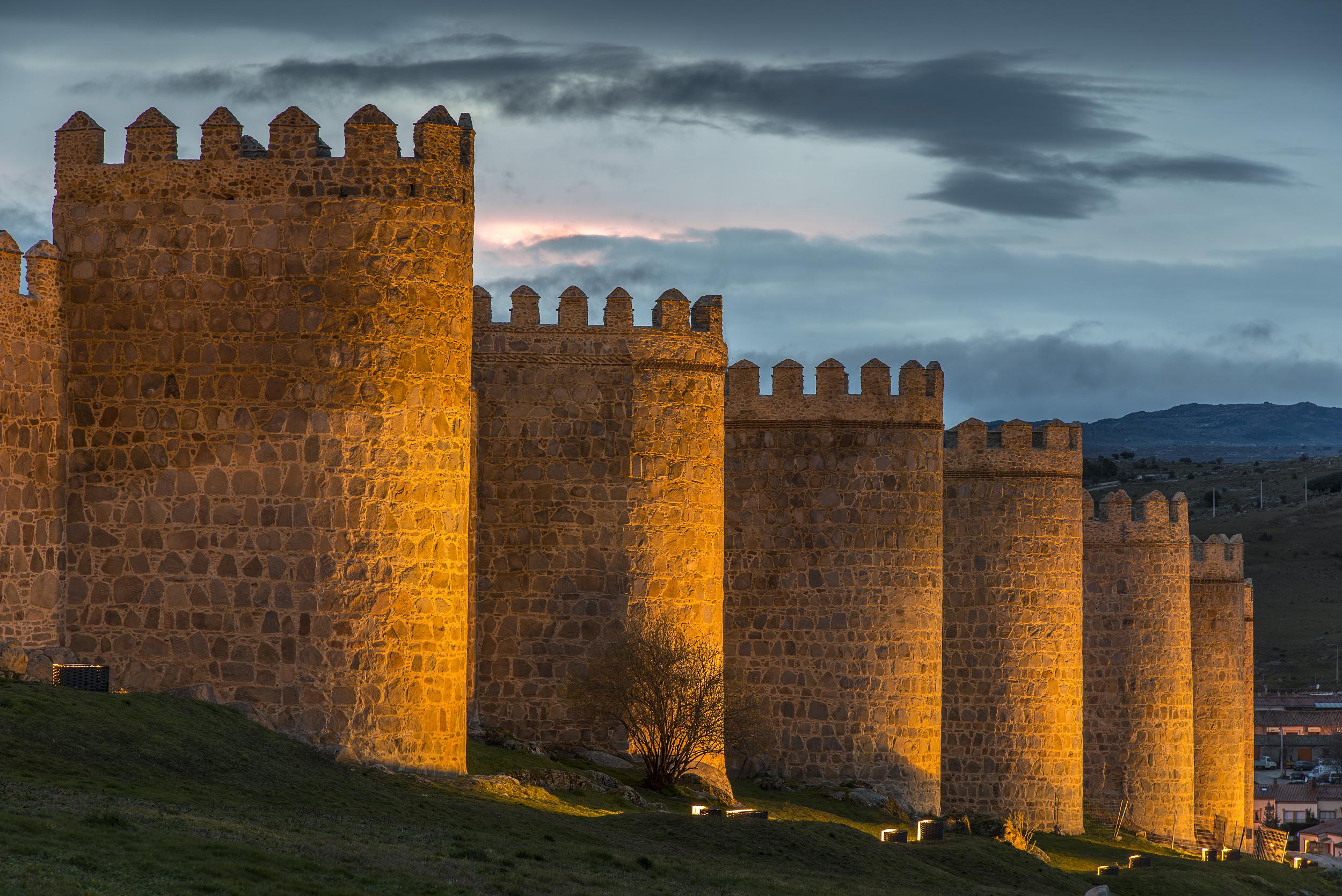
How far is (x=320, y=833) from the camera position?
14812mm

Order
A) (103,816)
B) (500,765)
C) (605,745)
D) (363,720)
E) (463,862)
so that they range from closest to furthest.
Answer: (103,816)
(463,862)
(363,720)
(500,765)
(605,745)

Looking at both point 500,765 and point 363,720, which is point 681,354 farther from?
point 363,720

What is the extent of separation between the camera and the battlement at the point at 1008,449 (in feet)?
110

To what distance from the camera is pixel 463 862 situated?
48.2 feet

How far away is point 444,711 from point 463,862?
5.39 metres

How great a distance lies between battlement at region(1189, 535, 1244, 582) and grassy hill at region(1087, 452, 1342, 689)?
48.3m

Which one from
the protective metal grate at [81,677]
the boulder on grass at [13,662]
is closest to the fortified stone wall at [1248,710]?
the protective metal grate at [81,677]

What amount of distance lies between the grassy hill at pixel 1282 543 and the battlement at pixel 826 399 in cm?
6111

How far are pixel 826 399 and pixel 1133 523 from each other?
9.48 meters

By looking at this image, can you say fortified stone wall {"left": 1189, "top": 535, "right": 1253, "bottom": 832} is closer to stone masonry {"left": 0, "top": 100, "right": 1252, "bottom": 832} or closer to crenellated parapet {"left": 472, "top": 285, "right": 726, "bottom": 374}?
stone masonry {"left": 0, "top": 100, "right": 1252, "bottom": 832}

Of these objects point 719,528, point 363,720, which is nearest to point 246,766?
point 363,720

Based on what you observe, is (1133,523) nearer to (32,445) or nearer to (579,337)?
(579,337)

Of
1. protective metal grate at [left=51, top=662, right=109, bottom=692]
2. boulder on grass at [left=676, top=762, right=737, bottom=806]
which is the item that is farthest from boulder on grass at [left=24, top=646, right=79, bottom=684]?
boulder on grass at [left=676, top=762, right=737, bottom=806]

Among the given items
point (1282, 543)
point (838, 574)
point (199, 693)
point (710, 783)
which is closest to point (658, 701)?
point (710, 783)
